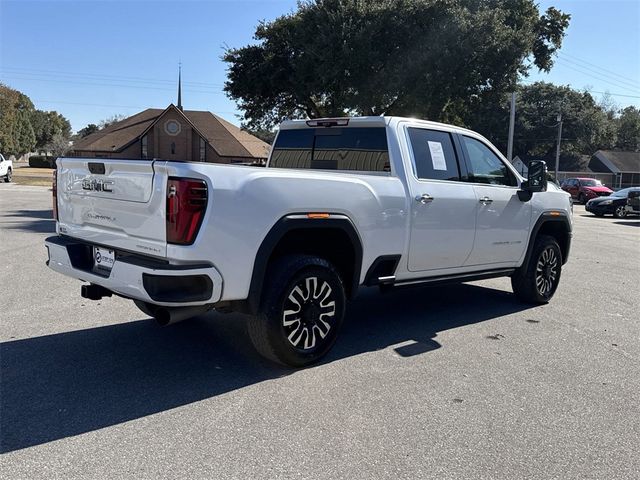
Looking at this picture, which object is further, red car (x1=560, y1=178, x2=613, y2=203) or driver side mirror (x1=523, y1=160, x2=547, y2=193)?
red car (x1=560, y1=178, x2=613, y2=203)

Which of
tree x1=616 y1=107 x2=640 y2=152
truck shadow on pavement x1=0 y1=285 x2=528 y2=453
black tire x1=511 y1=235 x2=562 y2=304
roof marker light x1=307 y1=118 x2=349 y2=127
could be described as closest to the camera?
truck shadow on pavement x1=0 y1=285 x2=528 y2=453

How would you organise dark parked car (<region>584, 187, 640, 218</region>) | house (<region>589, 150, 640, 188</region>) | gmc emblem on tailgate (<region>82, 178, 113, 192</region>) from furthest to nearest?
house (<region>589, 150, 640, 188</region>) → dark parked car (<region>584, 187, 640, 218</region>) → gmc emblem on tailgate (<region>82, 178, 113, 192</region>)

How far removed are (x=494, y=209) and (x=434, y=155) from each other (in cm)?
104

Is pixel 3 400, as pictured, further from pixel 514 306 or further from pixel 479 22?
pixel 479 22

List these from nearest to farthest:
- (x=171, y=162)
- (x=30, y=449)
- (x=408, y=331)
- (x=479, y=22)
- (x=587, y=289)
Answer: (x=30, y=449) → (x=171, y=162) → (x=408, y=331) → (x=587, y=289) → (x=479, y=22)

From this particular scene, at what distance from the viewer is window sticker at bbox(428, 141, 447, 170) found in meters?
5.77

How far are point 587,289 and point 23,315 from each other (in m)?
7.55

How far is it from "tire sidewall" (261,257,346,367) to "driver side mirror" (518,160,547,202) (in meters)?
2.98

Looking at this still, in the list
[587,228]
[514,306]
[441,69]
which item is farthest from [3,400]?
[587,228]

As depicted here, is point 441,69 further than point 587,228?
No

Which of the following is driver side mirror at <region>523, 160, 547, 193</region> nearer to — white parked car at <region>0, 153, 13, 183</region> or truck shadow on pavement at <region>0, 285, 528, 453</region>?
truck shadow on pavement at <region>0, 285, 528, 453</region>

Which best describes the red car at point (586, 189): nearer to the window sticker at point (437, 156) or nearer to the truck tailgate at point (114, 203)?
the window sticker at point (437, 156)

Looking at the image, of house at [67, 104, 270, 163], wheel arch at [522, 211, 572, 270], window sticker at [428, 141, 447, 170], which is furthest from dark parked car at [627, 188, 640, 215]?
house at [67, 104, 270, 163]

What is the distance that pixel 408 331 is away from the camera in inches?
233
